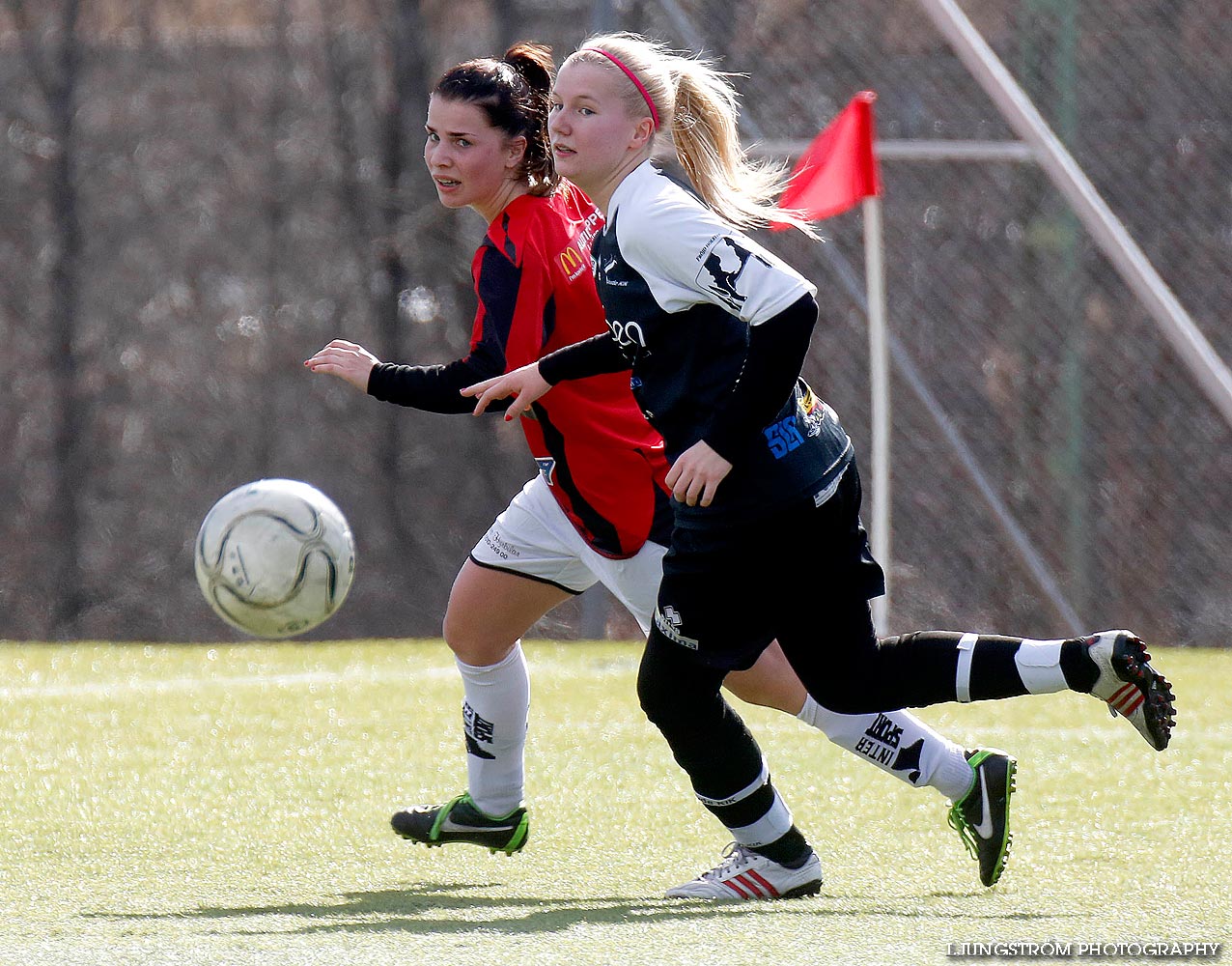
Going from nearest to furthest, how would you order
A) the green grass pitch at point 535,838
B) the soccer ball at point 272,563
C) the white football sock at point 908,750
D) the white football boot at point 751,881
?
the green grass pitch at point 535,838 → the white football boot at point 751,881 → the white football sock at point 908,750 → the soccer ball at point 272,563

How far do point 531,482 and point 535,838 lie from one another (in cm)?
76

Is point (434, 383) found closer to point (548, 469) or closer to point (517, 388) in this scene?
point (517, 388)

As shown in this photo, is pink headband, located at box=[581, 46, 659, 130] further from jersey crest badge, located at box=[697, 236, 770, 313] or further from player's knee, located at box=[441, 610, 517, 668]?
player's knee, located at box=[441, 610, 517, 668]

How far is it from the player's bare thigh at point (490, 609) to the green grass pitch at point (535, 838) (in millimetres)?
425

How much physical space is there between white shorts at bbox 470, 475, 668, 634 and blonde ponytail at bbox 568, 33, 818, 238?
2.40 ft

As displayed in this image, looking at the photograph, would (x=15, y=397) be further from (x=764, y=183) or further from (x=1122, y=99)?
(x=764, y=183)

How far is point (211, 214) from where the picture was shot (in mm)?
10727

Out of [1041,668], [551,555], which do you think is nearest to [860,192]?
[551,555]

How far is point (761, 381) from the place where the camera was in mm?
2904

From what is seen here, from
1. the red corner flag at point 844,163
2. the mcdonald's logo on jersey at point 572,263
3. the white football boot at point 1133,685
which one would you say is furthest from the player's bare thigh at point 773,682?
the red corner flag at point 844,163

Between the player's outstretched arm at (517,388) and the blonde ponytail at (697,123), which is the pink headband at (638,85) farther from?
the player's outstretched arm at (517,388)

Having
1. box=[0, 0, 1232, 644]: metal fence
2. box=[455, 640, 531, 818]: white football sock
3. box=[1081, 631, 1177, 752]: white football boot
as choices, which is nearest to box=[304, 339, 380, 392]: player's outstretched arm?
box=[455, 640, 531, 818]: white football sock

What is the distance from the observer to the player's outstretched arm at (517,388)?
3188 mm

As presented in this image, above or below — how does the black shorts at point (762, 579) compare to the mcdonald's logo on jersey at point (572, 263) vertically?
below
